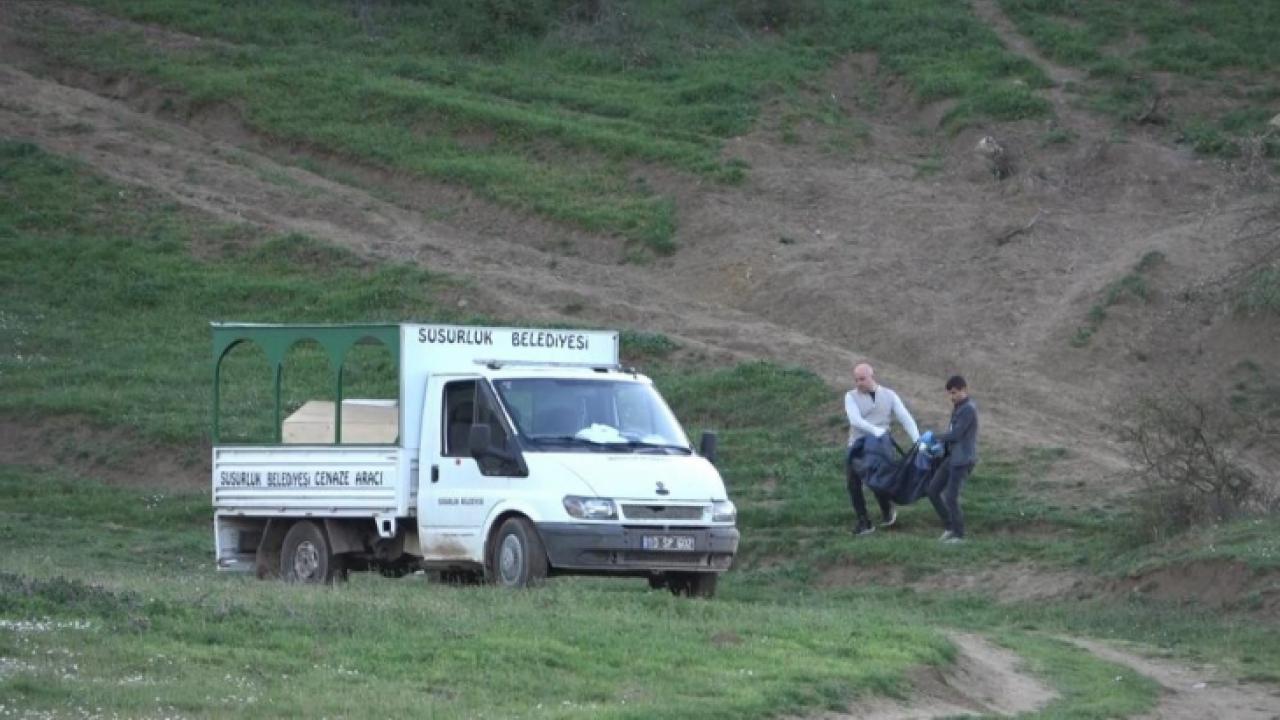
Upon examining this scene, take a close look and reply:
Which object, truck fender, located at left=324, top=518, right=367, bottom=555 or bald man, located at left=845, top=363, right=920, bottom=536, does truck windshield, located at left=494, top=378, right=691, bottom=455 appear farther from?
bald man, located at left=845, top=363, right=920, bottom=536

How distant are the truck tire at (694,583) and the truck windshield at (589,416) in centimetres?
99

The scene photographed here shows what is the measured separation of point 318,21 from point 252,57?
3328 millimetres

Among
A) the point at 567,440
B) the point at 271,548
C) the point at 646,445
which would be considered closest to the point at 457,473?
the point at 567,440

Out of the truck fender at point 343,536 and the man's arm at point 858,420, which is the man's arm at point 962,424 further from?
the truck fender at point 343,536

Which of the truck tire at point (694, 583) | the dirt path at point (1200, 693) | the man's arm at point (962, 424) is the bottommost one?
the dirt path at point (1200, 693)

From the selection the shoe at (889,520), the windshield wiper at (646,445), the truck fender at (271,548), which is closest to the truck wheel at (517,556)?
the windshield wiper at (646,445)

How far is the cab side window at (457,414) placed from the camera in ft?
51.8

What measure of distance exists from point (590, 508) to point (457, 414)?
1667 millimetres

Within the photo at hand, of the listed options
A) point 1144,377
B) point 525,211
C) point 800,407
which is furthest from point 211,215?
point 1144,377

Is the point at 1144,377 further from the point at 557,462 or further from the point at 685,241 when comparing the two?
the point at 557,462

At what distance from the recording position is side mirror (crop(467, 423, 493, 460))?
50.0 ft

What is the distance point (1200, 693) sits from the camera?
1296cm

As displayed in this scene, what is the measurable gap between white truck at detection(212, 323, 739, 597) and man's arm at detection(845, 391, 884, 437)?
2.84 m

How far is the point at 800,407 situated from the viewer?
2348cm
